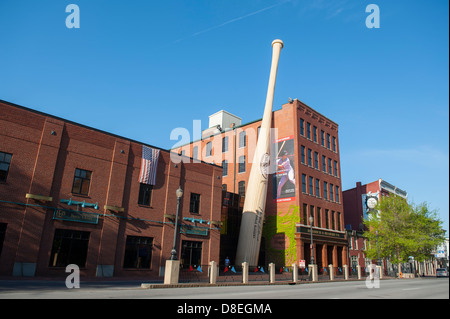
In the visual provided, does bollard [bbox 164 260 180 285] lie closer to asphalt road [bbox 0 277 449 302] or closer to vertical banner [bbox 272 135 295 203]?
asphalt road [bbox 0 277 449 302]

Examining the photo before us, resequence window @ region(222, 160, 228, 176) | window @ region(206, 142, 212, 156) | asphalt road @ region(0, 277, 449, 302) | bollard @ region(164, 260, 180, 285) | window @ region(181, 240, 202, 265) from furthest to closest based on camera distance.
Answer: window @ region(206, 142, 212, 156), window @ region(222, 160, 228, 176), window @ region(181, 240, 202, 265), bollard @ region(164, 260, 180, 285), asphalt road @ region(0, 277, 449, 302)

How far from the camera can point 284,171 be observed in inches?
1630

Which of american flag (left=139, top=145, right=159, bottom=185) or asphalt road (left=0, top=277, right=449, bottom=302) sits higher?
american flag (left=139, top=145, right=159, bottom=185)

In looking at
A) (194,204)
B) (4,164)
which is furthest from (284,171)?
(4,164)

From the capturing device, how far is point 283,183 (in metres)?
41.2

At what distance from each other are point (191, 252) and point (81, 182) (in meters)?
11.6

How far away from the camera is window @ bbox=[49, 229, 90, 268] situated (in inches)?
Result: 846

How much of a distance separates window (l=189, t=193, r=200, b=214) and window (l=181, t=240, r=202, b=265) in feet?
9.60

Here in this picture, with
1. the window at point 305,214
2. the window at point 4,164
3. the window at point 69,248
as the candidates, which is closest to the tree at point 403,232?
the window at point 305,214

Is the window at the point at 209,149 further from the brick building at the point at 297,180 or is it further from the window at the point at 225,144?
the window at the point at 225,144

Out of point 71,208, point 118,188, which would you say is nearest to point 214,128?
point 118,188

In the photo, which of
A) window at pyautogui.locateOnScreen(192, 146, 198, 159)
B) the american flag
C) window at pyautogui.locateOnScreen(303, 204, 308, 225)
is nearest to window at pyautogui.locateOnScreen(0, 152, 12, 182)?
the american flag

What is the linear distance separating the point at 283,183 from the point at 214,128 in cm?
1795

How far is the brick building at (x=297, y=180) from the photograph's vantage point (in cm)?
3928
